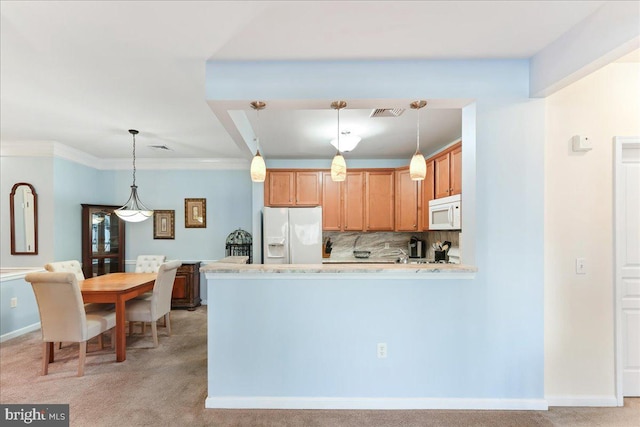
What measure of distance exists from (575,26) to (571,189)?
107 cm

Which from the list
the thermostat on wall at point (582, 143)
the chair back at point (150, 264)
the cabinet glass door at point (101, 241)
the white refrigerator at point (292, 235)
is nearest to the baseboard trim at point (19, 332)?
the cabinet glass door at point (101, 241)

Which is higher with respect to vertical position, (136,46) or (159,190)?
(136,46)

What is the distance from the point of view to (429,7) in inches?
63.0

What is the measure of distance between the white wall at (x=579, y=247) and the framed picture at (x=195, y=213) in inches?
190

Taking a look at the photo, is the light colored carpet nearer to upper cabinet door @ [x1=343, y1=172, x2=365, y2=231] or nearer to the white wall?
Answer: the white wall

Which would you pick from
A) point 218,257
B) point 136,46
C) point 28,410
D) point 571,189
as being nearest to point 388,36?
point 136,46

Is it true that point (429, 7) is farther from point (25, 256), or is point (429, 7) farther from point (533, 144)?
point (25, 256)

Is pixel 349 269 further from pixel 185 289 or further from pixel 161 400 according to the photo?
pixel 185 289

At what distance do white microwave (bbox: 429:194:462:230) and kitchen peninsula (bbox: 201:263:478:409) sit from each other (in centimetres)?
100

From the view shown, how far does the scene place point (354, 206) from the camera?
15.6ft

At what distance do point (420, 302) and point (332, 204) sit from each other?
2.68 meters

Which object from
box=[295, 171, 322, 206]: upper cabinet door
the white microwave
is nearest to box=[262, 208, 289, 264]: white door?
box=[295, 171, 322, 206]: upper cabinet door

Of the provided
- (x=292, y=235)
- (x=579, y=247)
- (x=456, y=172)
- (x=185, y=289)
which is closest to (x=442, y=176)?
(x=456, y=172)
